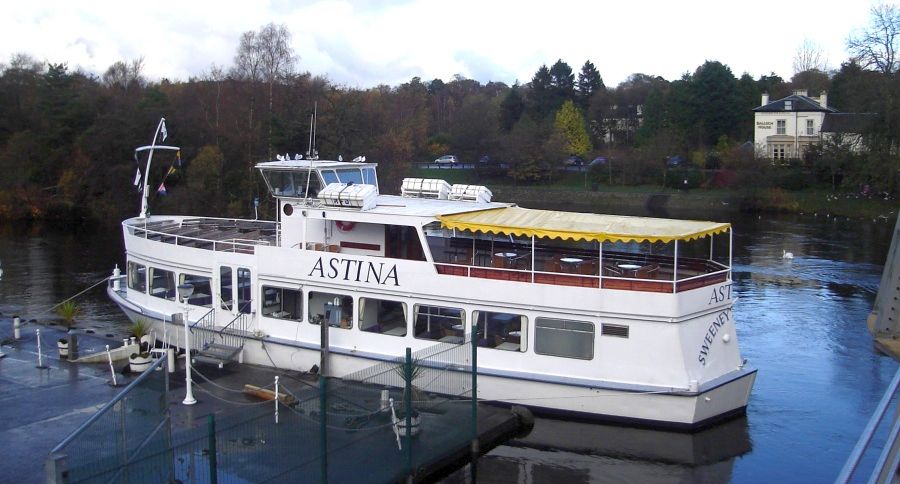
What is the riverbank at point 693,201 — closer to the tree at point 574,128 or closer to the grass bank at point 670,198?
the grass bank at point 670,198

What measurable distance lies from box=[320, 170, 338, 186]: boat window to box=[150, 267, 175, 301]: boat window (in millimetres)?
4576

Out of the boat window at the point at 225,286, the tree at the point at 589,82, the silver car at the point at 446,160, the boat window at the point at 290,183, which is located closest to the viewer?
the boat window at the point at 225,286

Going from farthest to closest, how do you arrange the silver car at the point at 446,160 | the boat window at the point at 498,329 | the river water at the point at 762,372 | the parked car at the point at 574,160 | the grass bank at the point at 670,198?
the silver car at the point at 446,160, the parked car at the point at 574,160, the grass bank at the point at 670,198, the boat window at the point at 498,329, the river water at the point at 762,372

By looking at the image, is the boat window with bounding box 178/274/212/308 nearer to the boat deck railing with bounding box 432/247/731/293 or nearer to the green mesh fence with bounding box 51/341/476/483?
the boat deck railing with bounding box 432/247/731/293

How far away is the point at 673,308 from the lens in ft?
50.9

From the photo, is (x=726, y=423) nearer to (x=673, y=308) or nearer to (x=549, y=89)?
(x=673, y=308)

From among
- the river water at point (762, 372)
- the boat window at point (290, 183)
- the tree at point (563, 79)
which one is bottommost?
the river water at point (762, 372)

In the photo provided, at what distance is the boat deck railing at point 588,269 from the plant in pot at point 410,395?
4206 mm

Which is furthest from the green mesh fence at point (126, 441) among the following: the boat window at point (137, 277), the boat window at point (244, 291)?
the boat window at point (137, 277)

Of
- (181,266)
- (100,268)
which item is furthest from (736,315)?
(100,268)

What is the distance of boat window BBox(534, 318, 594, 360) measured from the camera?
636 inches

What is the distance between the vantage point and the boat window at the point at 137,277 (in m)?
21.8

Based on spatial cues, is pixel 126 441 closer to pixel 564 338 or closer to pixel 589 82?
pixel 564 338

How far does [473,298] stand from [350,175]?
19.5ft
